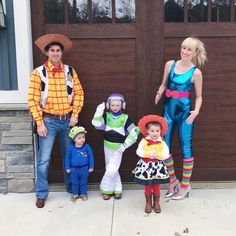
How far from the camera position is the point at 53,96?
13.1ft

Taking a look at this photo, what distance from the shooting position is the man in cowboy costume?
12.9ft

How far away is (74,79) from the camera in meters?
4.11

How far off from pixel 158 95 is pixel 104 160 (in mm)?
982

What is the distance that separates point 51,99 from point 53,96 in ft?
0.11

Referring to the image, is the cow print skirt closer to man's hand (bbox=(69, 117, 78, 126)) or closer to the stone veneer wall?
man's hand (bbox=(69, 117, 78, 126))

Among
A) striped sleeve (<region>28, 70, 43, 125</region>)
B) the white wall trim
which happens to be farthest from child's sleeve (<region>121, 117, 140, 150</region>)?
the white wall trim

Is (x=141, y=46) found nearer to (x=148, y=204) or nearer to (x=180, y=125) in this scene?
(x=180, y=125)

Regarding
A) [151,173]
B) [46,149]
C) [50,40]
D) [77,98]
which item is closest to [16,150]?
[46,149]

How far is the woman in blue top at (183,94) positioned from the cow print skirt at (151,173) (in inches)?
14.8

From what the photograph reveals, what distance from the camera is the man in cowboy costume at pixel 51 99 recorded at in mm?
3943

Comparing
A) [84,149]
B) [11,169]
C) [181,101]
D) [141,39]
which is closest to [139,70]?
[141,39]

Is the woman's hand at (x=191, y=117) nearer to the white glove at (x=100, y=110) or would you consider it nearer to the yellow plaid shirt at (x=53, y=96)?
the white glove at (x=100, y=110)

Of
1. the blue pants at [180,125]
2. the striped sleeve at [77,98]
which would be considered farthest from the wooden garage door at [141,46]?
the blue pants at [180,125]

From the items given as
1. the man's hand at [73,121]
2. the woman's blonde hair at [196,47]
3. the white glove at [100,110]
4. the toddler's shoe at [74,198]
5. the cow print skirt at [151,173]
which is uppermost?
the woman's blonde hair at [196,47]
